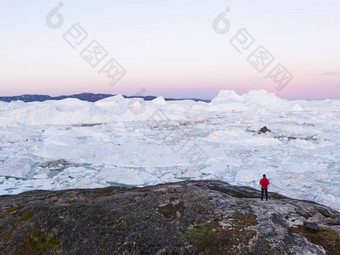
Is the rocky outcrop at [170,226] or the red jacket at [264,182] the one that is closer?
the rocky outcrop at [170,226]

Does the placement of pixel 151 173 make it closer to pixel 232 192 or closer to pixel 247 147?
pixel 232 192

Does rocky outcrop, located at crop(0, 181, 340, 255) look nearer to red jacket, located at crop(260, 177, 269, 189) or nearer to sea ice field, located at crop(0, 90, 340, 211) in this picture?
red jacket, located at crop(260, 177, 269, 189)

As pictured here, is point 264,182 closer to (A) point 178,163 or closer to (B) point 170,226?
(B) point 170,226

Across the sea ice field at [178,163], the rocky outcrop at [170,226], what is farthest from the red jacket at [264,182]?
the sea ice field at [178,163]

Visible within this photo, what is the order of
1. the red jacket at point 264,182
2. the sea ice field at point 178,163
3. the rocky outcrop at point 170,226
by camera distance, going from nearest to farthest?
the rocky outcrop at point 170,226 → the red jacket at point 264,182 → the sea ice field at point 178,163

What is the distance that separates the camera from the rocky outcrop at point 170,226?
5.61 metres

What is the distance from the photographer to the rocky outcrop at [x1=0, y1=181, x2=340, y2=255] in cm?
561

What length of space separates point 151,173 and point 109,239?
40.6ft

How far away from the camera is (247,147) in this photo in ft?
89.2

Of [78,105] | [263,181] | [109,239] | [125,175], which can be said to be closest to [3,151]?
[125,175]

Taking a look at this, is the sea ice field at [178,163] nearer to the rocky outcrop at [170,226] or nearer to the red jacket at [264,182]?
the red jacket at [264,182]

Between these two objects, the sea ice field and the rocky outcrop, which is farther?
the sea ice field

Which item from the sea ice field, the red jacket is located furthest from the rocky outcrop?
the sea ice field

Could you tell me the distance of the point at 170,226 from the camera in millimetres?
6402
